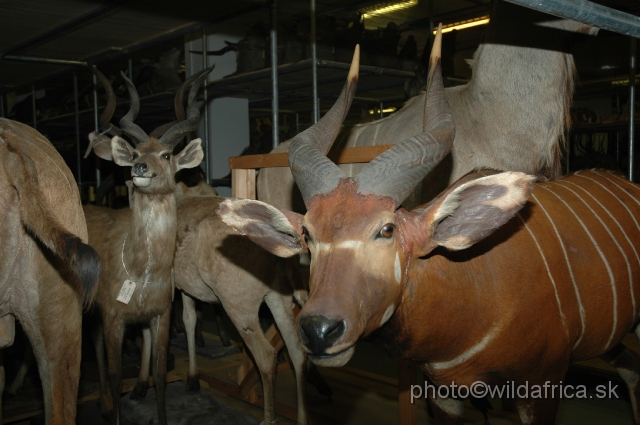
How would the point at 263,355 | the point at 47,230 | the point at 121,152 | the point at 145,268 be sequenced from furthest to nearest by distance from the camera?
1. the point at 121,152
2. the point at 145,268
3. the point at 263,355
4. the point at 47,230

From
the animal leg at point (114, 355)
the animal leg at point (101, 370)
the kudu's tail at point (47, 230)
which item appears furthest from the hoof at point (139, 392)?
the kudu's tail at point (47, 230)

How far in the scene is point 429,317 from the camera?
2.31 m

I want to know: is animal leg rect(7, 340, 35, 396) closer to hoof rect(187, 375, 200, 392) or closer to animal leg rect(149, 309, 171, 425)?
hoof rect(187, 375, 200, 392)

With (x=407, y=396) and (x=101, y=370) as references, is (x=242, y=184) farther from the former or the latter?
(x=101, y=370)

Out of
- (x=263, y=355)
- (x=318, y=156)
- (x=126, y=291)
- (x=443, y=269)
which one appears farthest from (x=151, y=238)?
(x=443, y=269)

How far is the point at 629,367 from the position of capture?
3.49 meters

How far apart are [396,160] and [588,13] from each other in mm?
873

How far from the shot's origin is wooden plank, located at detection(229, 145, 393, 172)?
10.8 ft

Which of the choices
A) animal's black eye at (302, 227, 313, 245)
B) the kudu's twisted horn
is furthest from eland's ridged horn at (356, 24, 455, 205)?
the kudu's twisted horn

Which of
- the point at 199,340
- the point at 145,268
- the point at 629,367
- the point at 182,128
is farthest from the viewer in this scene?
the point at 199,340

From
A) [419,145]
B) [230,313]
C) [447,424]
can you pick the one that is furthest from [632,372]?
[230,313]

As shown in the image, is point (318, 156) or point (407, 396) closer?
point (318, 156)

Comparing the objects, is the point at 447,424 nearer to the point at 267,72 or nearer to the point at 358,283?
the point at 358,283

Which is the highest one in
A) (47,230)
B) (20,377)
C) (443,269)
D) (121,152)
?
(121,152)
